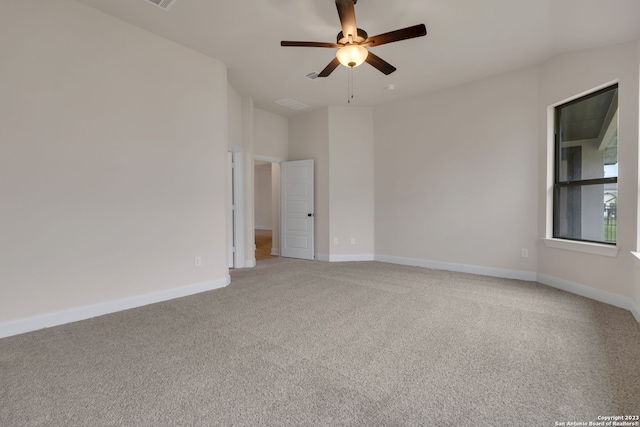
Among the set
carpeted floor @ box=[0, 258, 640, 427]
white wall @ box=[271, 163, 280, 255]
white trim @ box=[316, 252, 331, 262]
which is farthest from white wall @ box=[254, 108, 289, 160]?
carpeted floor @ box=[0, 258, 640, 427]

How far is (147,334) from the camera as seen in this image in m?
2.53

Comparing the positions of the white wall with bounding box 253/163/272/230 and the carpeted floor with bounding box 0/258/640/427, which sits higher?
the white wall with bounding box 253/163/272/230

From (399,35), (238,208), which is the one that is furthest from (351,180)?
(399,35)

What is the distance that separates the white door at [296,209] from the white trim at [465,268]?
60.6 inches

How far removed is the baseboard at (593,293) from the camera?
302 centimetres

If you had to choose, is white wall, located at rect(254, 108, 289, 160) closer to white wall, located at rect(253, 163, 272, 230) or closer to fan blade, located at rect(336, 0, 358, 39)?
fan blade, located at rect(336, 0, 358, 39)

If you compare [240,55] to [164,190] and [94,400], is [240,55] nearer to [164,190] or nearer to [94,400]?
[164,190]

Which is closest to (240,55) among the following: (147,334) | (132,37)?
(132,37)

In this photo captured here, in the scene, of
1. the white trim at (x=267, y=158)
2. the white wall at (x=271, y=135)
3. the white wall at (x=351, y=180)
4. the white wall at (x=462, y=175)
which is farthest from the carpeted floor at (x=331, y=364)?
the white wall at (x=271, y=135)

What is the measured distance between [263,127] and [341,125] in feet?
5.26

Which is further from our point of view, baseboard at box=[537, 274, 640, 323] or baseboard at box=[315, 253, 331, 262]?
baseboard at box=[315, 253, 331, 262]

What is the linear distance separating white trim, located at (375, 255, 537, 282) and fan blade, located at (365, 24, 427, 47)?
3630mm

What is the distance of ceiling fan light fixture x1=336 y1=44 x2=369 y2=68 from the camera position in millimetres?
2695

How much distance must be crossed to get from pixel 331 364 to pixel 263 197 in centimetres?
1146
